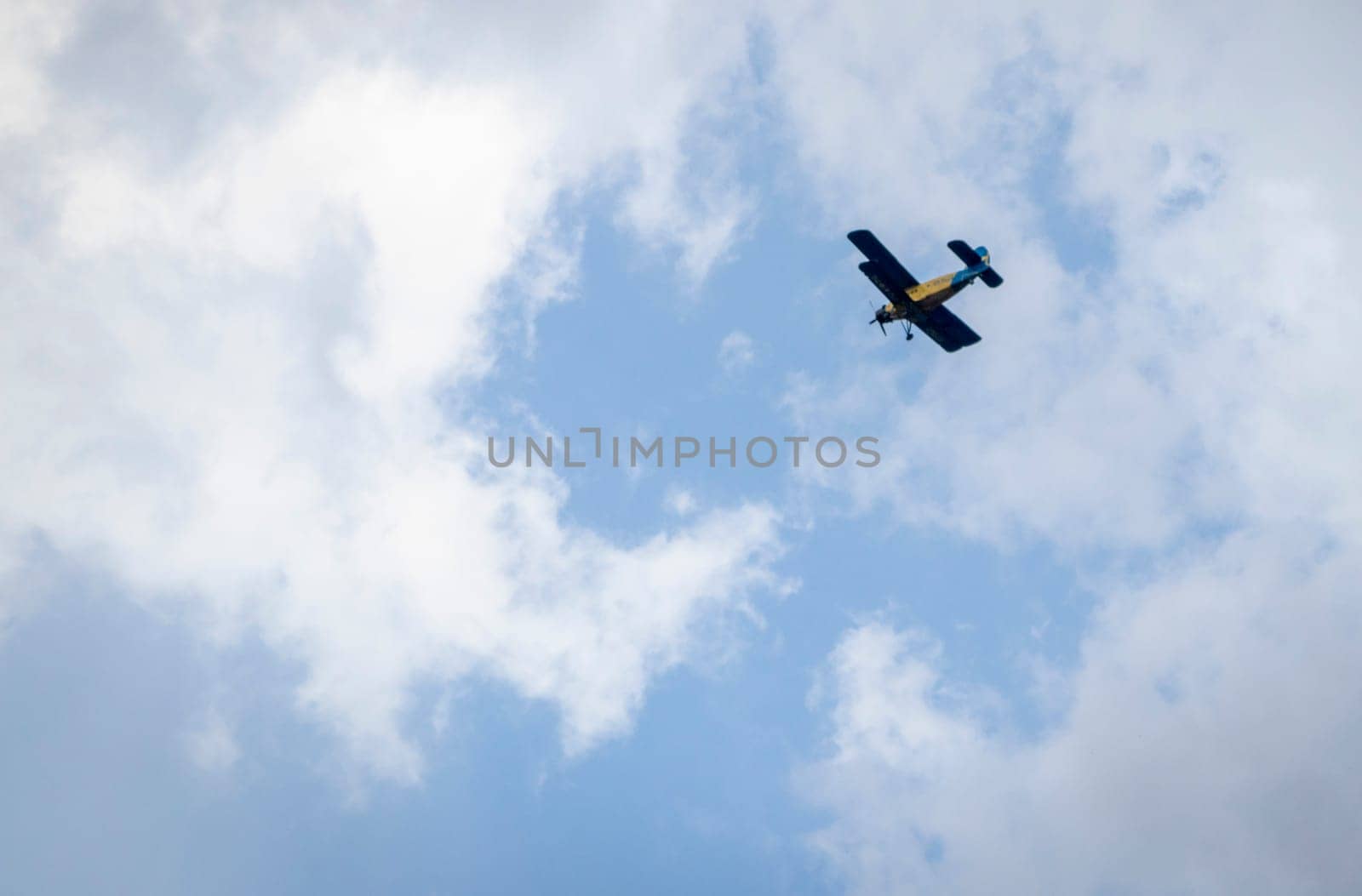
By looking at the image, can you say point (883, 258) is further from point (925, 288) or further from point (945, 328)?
point (945, 328)

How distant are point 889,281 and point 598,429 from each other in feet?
81.2

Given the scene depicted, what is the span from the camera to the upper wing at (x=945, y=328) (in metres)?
75.6

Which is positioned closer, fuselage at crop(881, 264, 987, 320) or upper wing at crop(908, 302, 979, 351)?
fuselage at crop(881, 264, 987, 320)

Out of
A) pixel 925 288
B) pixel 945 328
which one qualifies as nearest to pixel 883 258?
pixel 925 288

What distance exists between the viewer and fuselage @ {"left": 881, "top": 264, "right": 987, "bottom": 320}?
235ft

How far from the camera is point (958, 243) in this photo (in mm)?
69875

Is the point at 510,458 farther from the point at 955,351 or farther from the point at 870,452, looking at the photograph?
the point at 955,351

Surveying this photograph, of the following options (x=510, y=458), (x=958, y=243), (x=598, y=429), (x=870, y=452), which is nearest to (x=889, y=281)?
(x=958, y=243)

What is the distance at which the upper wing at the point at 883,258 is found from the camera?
69688 mm

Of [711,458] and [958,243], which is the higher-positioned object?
[958,243]

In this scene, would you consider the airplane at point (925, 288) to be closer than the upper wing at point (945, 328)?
Yes

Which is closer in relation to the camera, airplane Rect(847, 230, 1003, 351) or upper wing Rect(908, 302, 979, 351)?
airplane Rect(847, 230, 1003, 351)

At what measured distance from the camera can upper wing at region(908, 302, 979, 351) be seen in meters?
75.6

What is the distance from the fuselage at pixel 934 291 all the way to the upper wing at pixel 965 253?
36 centimetres
